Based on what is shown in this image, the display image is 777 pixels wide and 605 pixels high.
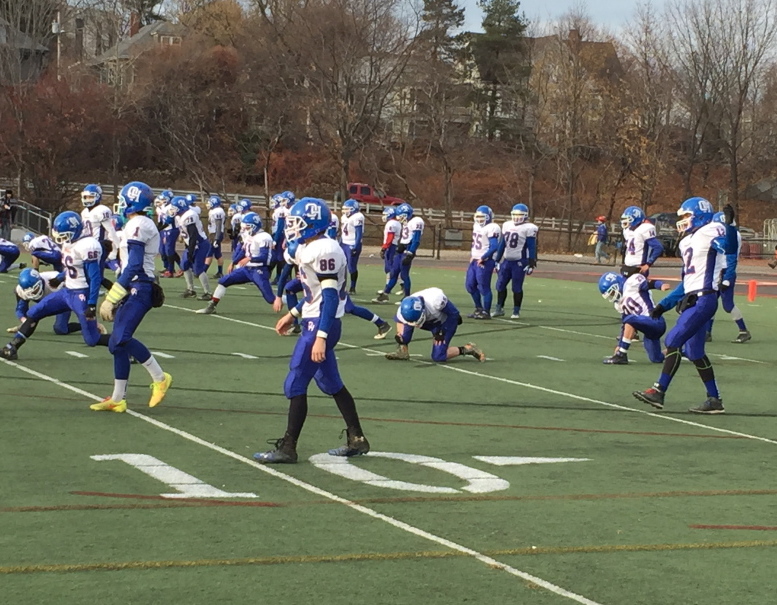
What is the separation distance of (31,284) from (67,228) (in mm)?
1375

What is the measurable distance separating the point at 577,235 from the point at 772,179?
78.6 feet

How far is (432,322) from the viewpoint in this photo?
1379 centimetres

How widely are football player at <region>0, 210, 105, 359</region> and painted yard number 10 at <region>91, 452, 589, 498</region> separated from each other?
4.30 meters

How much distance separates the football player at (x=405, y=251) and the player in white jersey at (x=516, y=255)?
2.12 metres

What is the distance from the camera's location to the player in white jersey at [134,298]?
10133 mm

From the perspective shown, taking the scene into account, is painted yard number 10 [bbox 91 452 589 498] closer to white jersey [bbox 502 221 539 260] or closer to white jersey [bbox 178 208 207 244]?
white jersey [bbox 502 221 539 260]

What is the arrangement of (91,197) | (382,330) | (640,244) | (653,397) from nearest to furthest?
(653,397) < (91,197) < (382,330) < (640,244)

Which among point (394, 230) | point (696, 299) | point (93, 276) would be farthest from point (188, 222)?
point (696, 299)

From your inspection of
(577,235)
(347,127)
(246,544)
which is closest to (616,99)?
(577,235)

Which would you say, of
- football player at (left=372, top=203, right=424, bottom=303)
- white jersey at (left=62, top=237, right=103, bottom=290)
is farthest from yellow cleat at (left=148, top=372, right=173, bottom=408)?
football player at (left=372, top=203, right=424, bottom=303)

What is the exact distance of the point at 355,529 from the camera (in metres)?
6.52

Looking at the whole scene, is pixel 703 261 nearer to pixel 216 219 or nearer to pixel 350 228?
pixel 350 228

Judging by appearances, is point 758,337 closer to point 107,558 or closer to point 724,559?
point 724,559

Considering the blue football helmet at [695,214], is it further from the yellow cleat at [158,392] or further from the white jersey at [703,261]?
the yellow cleat at [158,392]
